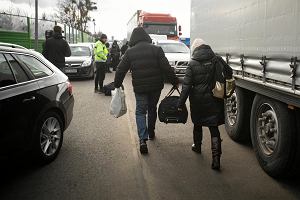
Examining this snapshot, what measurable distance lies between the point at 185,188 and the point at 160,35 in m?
19.8

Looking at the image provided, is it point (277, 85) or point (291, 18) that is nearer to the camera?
point (291, 18)

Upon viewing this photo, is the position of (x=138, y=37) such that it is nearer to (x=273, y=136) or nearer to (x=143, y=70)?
(x=143, y=70)

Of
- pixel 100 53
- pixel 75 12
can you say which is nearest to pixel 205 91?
pixel 100 53

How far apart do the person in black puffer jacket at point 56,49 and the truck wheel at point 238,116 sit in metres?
5.56

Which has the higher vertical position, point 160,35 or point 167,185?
point 160,35

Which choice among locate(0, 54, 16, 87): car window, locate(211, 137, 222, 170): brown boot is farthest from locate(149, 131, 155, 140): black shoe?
locate(0, 54, 16, 87): car window

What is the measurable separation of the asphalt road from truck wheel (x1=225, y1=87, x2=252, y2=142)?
0.18 m

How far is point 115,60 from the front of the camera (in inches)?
929

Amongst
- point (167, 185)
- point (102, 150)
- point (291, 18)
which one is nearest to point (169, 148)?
point (102, 150)

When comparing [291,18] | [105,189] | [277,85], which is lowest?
[105,189]

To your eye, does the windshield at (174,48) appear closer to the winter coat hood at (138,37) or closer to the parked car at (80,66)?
the parked car at (80,66)

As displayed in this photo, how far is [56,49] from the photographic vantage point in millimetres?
10602

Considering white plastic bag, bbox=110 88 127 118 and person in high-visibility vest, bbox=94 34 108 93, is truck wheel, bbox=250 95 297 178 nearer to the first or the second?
white plastic bag, bbox=110 88 127 118

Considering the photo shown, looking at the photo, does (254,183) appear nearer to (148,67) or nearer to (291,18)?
(291,18)
